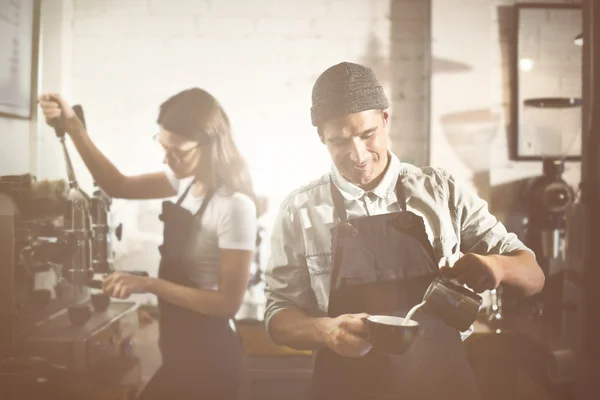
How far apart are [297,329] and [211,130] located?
2.05ft

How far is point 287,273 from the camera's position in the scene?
1523mm

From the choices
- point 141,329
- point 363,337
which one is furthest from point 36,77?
point 363,337

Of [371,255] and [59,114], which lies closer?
[371,255]

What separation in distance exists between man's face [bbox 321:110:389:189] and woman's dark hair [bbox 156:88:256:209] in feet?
0.94

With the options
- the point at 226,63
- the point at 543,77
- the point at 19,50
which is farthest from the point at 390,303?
the point at 19,50

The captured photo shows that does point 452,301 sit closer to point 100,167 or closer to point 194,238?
point 194,238

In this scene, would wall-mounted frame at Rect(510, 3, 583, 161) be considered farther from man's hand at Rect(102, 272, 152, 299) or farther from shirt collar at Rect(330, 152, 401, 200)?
man's hand at Rect(102, 272, 152, 299)

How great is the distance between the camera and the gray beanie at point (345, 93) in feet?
4.70

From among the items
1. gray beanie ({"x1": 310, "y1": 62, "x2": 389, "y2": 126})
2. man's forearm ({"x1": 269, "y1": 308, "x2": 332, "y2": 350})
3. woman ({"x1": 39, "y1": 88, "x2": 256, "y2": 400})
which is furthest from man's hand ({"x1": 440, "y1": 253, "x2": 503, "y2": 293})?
woman ({"x1": 39, "y1": 88, "x2": 256, "y2": 400})

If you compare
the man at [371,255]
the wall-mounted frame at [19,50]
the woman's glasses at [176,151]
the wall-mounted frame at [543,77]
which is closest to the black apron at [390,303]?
the man at [371,255]

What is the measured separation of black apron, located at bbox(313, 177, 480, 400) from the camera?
144 cm

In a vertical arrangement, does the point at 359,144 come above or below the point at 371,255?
above

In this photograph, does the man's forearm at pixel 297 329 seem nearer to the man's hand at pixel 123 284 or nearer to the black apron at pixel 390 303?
the black apron at pixel 390 303

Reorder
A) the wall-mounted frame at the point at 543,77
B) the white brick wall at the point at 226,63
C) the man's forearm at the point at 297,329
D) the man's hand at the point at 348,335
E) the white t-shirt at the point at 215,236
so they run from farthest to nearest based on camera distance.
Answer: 1. the wall-mounted frame at the point at 543,77
2. the white brick wall at the point at 226,63
3. the white t-shirt at the point at 215,236
4. the man's forearm at the point at 297,329
5. the man's hand at the point at 348,335
